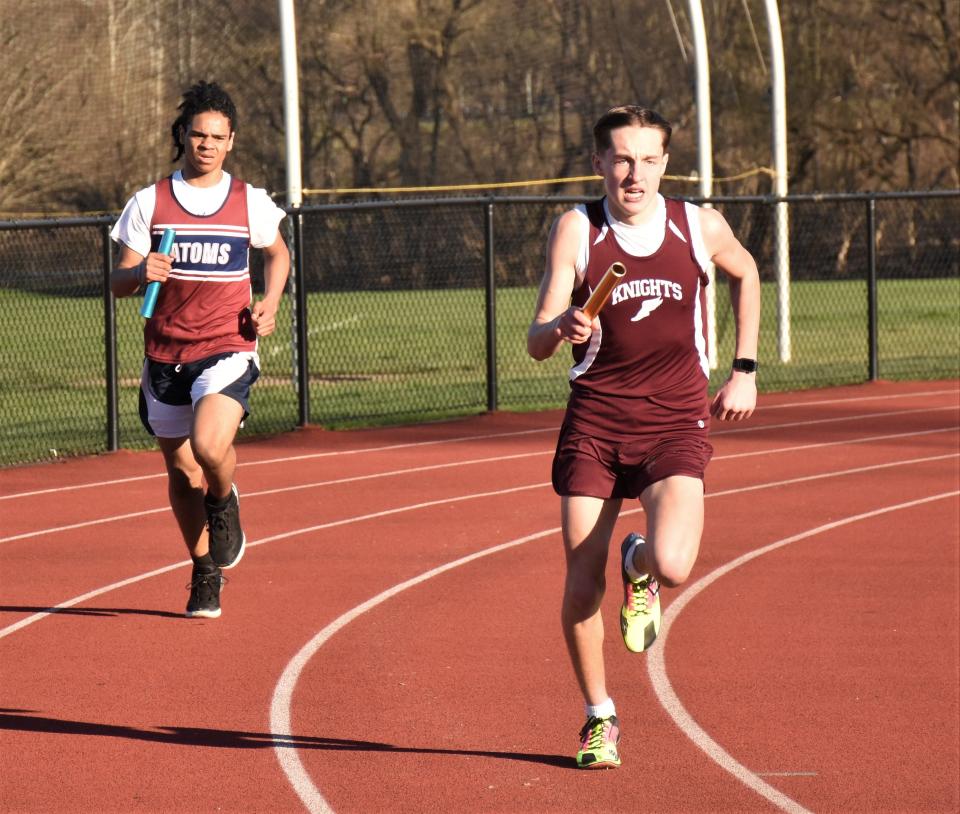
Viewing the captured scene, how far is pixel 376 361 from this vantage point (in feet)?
67.5

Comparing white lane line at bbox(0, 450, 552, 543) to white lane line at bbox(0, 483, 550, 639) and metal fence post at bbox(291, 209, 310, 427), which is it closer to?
white lane line at bbox(0, 483, 550, 639)

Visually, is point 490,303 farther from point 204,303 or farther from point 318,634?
point 318,634

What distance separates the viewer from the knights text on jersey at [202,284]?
24.7 ft

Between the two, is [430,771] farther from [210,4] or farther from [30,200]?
[210,4]

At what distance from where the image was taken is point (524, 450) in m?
13.7

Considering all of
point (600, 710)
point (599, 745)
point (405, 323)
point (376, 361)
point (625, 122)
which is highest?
point (625, 122)

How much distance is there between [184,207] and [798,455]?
703cm

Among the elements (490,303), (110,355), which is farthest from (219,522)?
(490,303)

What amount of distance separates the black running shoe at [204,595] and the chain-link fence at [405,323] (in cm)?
547

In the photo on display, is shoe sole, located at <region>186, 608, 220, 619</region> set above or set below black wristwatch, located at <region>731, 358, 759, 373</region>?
below

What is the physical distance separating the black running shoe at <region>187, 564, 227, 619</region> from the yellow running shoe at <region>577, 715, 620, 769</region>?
9.26ft

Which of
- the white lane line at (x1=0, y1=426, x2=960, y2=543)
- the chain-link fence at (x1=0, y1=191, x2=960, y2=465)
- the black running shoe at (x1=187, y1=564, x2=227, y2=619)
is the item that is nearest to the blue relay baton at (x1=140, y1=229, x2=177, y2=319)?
the black running shoe at (x1=187, y1=564, x2=227, y2=619)

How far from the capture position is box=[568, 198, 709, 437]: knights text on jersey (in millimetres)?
5484

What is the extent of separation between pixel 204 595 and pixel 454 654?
4.51 feet
